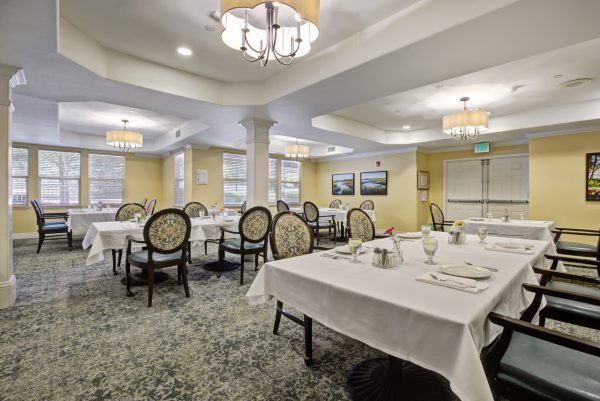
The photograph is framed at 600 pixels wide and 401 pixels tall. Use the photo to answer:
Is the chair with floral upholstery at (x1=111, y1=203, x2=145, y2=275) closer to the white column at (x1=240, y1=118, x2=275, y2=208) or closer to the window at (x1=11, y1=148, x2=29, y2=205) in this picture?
the white column at (x1=240, y1=118, x2=275, y2=208)

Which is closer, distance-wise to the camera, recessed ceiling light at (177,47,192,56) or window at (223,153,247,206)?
recessed ceiling light at (177,47,192,56)

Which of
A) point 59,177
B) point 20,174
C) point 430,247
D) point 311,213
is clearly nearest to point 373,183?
point 311,213

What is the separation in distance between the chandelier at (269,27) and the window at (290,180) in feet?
22.4

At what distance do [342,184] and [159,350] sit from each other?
7726 mm

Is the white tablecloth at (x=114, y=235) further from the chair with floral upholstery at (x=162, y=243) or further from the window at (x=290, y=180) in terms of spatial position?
the window at (x=290, y=180)

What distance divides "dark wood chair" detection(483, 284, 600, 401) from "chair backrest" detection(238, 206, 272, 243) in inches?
111

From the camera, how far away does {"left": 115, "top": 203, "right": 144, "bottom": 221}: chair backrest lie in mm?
4441

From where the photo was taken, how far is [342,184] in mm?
9188

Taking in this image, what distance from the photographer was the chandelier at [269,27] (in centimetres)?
165

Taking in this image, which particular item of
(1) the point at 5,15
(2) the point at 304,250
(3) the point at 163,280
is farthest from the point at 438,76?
(3) the point at 163,280

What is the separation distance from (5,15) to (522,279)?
3.77 metres

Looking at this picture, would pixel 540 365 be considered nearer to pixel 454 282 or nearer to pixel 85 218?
pixel 454 282

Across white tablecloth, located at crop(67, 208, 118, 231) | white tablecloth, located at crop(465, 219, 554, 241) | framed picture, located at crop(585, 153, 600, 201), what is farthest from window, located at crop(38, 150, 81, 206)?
framed picture, located at crop(585, 153, 600, 201)

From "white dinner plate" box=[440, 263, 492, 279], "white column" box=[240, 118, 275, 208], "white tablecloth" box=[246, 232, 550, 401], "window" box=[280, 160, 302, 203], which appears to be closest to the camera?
"white tablecloth" box=[246, 232, 550, 401]
